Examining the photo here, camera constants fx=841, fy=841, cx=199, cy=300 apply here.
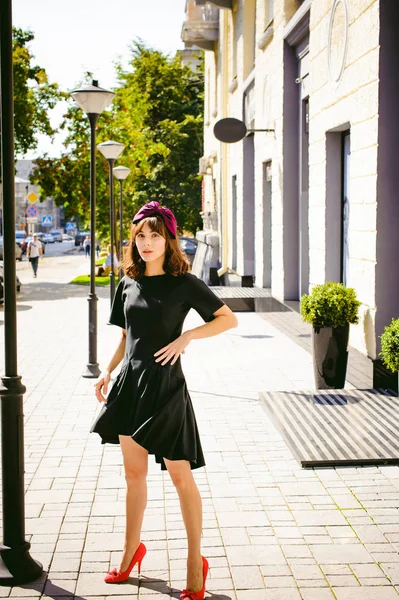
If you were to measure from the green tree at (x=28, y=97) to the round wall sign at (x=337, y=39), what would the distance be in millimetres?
17777

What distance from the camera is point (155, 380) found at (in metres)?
4.19

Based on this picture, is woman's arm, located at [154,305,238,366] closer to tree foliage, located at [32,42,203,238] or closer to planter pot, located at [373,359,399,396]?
planter pot, located at [373,359,399,396]

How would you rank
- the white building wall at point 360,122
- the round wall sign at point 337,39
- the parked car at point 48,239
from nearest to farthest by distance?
the white building wall at point 360,122, the round wall sign at point 337,39, the parked car at point 48,239

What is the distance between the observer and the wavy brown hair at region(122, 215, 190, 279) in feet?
14.0

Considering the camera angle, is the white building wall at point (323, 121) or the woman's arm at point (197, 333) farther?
the white building wall at point (323, 121)

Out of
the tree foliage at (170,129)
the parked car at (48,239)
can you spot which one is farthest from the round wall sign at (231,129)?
the parked car at (48,239)

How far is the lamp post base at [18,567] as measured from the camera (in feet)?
14.3

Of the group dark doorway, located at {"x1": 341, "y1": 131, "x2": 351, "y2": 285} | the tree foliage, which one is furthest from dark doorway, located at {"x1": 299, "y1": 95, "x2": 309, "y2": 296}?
the tree foliage

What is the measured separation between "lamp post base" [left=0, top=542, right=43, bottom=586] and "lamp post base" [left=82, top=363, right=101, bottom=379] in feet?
19.7

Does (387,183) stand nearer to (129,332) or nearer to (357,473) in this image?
(357,473)

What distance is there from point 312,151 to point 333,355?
4.47 m

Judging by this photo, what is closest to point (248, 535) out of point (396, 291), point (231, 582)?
point (231, 582)

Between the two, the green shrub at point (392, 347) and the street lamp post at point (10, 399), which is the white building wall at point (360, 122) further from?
the street lamp post at point (10, 399)

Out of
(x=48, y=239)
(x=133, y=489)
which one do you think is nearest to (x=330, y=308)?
(x=133, y=489)
